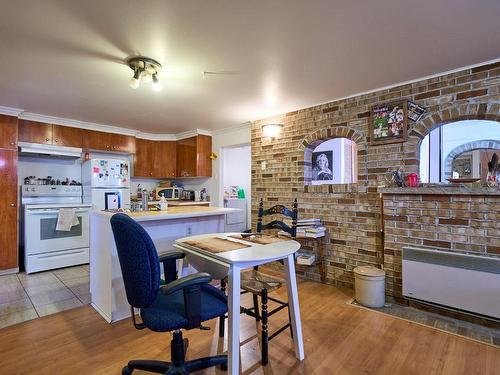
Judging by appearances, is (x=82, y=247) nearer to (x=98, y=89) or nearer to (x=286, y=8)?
(x=98, y=89)

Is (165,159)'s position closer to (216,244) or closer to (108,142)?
(108,142)

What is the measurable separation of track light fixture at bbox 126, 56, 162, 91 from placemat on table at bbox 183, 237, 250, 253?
146 cm

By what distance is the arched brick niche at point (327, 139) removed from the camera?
307 centimetres

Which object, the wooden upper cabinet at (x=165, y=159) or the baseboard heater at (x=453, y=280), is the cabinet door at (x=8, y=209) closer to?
the wooden upper cabinet at (x=165, y=159)

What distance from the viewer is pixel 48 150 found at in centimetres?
400

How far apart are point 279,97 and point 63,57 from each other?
6.99 feet

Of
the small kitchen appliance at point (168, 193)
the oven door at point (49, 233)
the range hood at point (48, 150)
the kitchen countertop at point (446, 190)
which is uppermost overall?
the range hood at point (48, 150)

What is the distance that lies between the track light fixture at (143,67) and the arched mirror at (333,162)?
88.9 inches

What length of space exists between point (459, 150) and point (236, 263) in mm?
3482

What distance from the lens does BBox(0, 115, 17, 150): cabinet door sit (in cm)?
358

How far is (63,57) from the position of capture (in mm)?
2240

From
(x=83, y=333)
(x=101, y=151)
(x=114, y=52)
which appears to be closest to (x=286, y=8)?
(x=114, y=52)

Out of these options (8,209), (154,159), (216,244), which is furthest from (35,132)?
(216,244)

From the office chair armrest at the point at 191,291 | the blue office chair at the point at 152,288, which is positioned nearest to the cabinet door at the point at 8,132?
the blue office chair at the point at 152,288
